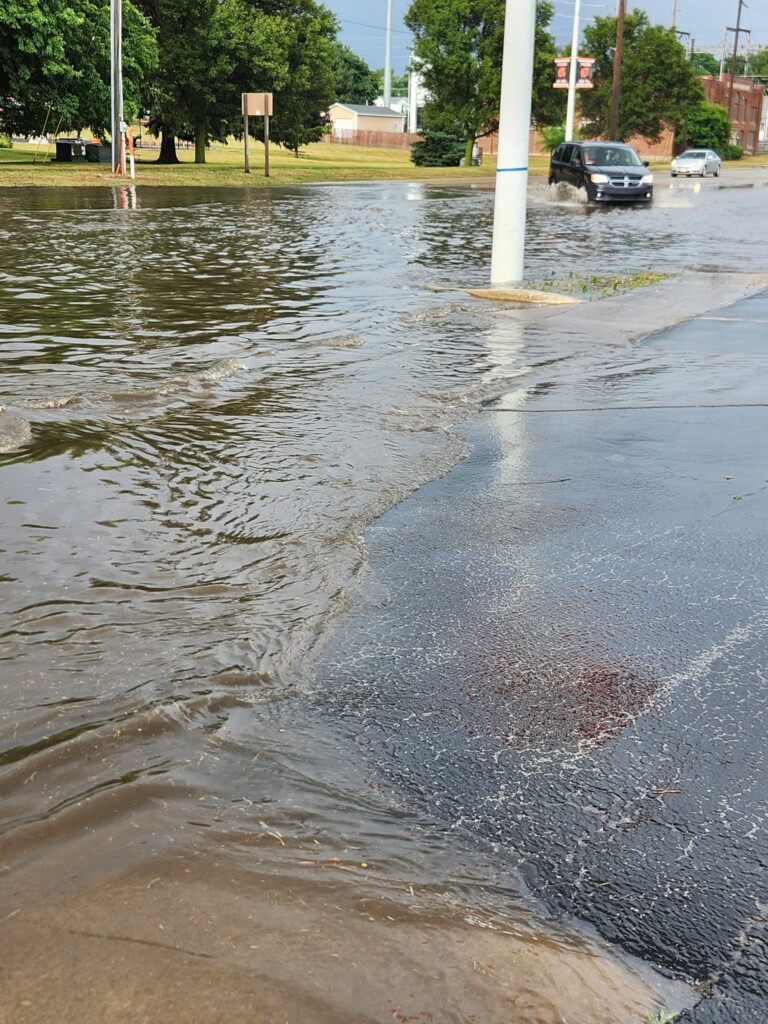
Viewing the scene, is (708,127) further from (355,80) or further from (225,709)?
(225,709)

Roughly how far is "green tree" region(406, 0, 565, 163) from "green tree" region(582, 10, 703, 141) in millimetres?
9743

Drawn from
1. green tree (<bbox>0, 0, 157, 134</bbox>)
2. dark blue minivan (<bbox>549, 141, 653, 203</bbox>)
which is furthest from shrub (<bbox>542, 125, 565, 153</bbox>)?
dark blue minivan (<bbox>549, 141, 653, 203</bbox>)

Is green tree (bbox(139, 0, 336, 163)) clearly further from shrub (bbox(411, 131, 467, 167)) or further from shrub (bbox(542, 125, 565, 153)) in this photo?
shrub (bbox(542, 125, 565, 153))

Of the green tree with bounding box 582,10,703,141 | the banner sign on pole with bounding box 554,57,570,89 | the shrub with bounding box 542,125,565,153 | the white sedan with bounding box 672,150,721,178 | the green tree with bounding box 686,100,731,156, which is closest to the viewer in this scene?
the banner sign on pole with bounding box 554,57,570,89

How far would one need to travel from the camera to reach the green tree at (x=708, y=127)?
86.6 meters

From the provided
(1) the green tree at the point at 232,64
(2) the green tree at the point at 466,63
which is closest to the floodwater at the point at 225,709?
(1) the green tree at the point at 232,64

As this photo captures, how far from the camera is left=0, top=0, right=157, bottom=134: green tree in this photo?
36312mm

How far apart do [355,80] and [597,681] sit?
157532mm

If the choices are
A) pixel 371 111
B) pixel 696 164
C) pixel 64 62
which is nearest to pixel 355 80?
pixel 371 111

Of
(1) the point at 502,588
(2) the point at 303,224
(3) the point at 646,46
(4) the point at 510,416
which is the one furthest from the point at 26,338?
(3) the point at 646,46

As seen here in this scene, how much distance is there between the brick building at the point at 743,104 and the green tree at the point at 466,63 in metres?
50.1

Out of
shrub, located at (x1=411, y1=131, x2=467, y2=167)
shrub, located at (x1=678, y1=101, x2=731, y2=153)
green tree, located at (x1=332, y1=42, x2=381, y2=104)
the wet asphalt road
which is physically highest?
green tree, located at (x1=332, y1=42, x2=381, y2=104)

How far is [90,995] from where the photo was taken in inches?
84.4

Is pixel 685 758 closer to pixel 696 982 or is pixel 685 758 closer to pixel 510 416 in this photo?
pixel 696 982
